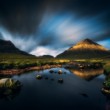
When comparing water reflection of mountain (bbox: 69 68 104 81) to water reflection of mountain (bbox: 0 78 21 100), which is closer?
water reflection of mountain (bbox: 0 78 21 100)

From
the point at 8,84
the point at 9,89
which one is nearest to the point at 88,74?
the point at 8,84

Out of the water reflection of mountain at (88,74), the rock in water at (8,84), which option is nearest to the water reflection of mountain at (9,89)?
the rock in water at (8,84)

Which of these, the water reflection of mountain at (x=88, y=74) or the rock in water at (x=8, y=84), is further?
the water reflection of mountain at (x=88, y=74)

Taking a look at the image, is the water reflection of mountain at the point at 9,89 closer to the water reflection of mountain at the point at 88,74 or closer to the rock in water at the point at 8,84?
the rock in water at the point at 8,84

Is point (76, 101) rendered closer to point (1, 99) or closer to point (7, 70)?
point (1, 99)

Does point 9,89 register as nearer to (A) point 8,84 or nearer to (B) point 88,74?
(A) point 8,84

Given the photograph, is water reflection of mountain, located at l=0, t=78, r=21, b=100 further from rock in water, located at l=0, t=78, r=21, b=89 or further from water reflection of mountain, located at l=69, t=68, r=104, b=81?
water reflection of mountain, located at l=69, t=68, r=104, b=81

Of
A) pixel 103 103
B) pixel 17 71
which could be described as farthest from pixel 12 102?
pixel 17 71

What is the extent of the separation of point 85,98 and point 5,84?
3186 centimetres

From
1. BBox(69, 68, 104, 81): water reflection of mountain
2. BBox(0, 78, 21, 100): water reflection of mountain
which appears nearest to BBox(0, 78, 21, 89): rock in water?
BBox(0, 78, 21, 100): water reflection of mountain

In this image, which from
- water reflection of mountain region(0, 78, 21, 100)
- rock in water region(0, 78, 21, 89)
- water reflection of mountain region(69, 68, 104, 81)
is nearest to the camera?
water reflection of mountain region(0, 78, 21, 100)

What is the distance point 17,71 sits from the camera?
133125mm

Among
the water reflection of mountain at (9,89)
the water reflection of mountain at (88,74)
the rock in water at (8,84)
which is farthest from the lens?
the water reflection of mountain at (88,74)

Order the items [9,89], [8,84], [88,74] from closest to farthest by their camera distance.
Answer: [9,89] < [8,84] < [88,74]
